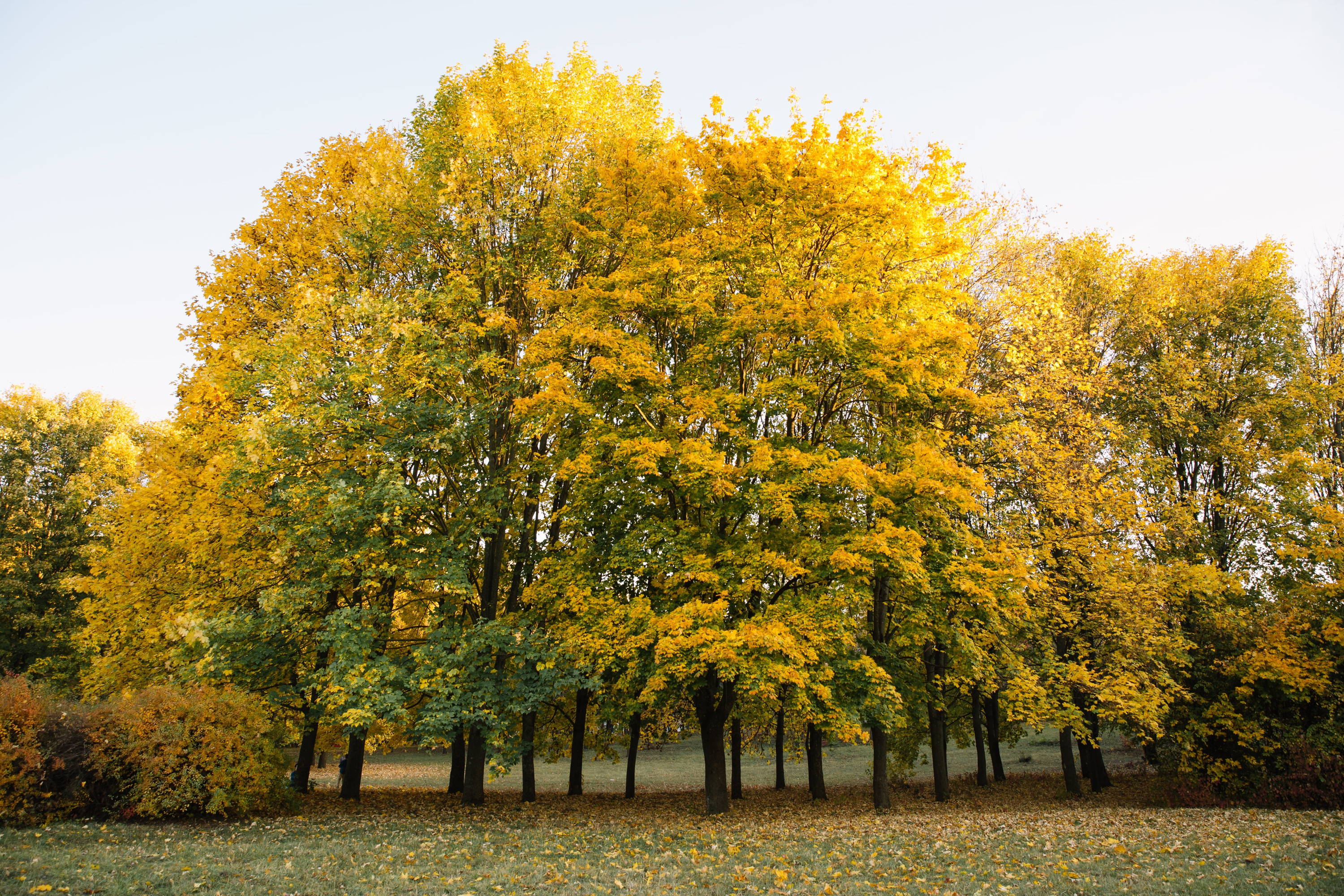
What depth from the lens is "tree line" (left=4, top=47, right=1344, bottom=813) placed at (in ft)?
51.9

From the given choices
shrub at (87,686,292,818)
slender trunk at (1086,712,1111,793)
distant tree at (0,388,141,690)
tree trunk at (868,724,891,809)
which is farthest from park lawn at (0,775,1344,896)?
distant tree at (0,388,141,690)

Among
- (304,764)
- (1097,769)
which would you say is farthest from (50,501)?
(1097,769)

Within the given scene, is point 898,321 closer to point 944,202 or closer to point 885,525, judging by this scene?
point 944,202

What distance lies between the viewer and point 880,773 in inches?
761

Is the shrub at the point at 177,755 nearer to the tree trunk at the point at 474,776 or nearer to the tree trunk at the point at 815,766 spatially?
the tree trunk at the point at 474,776

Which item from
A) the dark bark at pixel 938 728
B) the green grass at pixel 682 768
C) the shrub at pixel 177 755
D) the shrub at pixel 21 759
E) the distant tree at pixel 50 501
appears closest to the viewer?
the shrub at pixel 21 759

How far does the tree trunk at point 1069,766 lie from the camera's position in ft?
73.5

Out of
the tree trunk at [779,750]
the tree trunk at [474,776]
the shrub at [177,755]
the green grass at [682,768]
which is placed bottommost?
the green grass at [682,768]

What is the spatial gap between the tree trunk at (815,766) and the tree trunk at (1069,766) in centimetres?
770

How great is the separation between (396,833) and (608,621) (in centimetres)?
553

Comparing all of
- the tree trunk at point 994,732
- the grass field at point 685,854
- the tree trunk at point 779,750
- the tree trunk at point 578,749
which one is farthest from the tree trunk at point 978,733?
the tree trunk at point 578,749

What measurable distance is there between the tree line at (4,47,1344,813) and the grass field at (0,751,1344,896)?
2213mm

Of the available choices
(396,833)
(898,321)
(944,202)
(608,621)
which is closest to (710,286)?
(898,321)

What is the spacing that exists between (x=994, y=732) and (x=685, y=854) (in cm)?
2240
